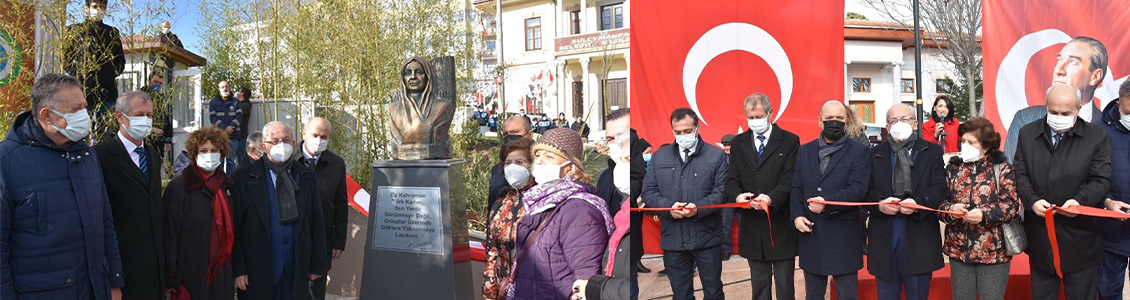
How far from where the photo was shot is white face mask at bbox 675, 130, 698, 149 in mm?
3547

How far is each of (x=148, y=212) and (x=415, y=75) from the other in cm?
214

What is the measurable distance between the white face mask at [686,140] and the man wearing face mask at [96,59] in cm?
346

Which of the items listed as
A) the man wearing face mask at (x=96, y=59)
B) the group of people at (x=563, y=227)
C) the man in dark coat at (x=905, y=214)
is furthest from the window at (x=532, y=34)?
the group of people at (x=563, y=227)

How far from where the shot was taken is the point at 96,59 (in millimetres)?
5098

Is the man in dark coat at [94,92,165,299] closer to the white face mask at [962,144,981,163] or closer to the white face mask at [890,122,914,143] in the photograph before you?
the white face mask at [890,122,914,143]

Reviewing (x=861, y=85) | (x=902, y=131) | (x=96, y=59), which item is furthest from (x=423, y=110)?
(x=861, y=85)

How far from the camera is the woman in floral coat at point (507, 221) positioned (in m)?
3.47

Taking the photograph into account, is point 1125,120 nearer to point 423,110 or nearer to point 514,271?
point 514,271

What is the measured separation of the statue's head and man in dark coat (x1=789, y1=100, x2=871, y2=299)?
2.64m

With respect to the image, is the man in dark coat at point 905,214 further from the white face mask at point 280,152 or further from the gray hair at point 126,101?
the gray hair at point 126,101

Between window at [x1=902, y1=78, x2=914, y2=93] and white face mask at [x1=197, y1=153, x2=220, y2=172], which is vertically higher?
window at [x1=902, y1=78, x2=914, y2=93]

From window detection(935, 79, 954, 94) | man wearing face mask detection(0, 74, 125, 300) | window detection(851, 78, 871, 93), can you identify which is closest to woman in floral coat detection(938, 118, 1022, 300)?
man wearing face mask detection(0, 74, 125, 300)

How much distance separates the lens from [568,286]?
3059 millimetres

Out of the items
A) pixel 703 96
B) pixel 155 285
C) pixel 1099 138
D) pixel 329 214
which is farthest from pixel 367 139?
pixel 1099 138
